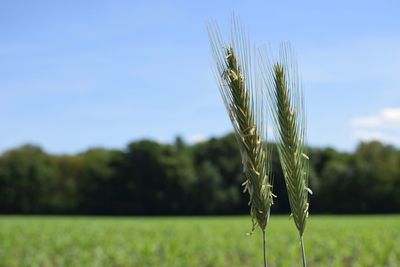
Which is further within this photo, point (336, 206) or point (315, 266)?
point (336, 206)

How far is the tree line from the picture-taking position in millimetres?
62688

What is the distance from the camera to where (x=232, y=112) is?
1.13m

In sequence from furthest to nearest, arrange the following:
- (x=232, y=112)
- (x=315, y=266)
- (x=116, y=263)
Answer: (x=116, y=263)
(x=315, y=266)
(x=232, y=112)

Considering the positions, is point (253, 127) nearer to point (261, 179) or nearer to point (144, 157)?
point (261, 179)

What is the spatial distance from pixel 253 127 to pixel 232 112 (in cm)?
5

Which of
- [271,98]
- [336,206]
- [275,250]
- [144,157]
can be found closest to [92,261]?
[275,250]

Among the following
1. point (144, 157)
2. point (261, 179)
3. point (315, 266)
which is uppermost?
point (144, 157)

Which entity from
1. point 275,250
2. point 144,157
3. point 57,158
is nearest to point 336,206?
point 144,157

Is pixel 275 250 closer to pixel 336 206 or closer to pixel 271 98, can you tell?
pixel 271 98

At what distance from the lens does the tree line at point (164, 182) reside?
6269 cm

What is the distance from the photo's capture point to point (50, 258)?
14.5m

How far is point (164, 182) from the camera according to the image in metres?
71.2

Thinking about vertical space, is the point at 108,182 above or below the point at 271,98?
above

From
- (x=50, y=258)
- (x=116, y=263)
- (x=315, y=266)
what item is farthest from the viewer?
(x=50, y=258)
